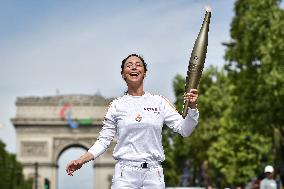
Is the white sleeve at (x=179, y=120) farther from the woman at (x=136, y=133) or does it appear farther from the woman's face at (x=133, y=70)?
the woman's face at (x=133, y=70)

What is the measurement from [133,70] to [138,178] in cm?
93

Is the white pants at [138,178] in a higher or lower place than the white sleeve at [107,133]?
lower

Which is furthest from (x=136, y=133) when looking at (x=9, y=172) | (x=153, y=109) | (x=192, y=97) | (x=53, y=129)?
(x=53, y=129)

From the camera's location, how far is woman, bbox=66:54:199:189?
7.65 metres

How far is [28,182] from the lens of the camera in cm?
11381

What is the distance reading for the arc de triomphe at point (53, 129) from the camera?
11756 centimetres

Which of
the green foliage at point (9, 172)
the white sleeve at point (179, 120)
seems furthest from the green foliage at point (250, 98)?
the white sleeve at point (179, 120)

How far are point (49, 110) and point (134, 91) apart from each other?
378 ft

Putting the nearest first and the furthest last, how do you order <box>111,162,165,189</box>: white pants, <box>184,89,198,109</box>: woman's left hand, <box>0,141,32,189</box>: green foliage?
1. <box>184,89,198,109</box>: woman's left hand
2. <box>111,162,165,189</box>: white pants
3. <box>0,141,32,189</box>: green foliage

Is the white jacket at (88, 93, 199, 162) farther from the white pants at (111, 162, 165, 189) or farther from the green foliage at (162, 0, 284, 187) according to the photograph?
the green foliage at (162, 0, 284, 187)

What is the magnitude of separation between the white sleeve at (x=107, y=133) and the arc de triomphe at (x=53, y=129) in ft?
351

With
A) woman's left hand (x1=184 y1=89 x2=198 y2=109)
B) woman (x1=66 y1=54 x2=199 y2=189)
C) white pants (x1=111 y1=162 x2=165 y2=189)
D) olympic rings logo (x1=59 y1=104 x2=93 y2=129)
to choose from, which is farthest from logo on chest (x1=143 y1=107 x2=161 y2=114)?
olympic rings logo (x1=59 y1=104 x2=93 y2=129)

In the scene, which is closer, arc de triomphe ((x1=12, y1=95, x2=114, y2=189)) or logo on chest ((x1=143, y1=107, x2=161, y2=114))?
logo on chest ((x1=143, y1=107, x2=161, y2=114))

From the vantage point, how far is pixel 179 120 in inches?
305
